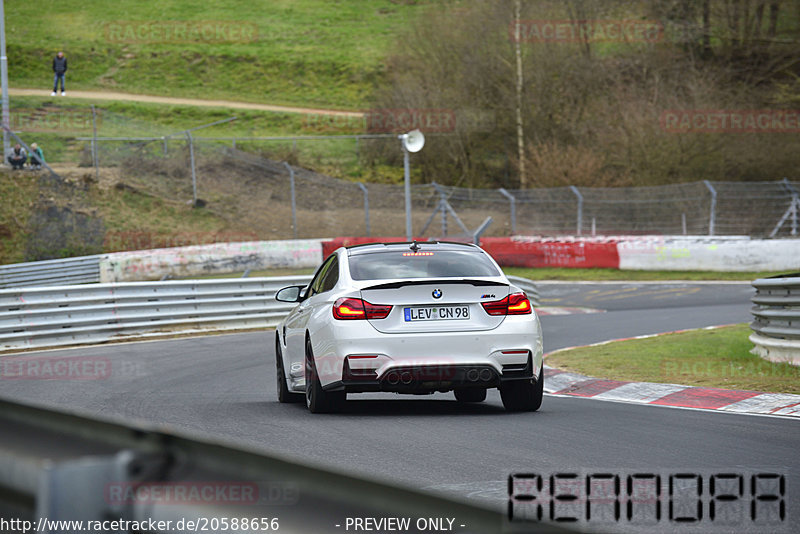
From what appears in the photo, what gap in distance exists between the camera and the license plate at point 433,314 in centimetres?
851

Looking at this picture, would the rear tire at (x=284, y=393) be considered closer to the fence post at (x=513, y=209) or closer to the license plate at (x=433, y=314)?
the license plate at (x=433, y=314)

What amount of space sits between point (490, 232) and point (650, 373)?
93.6ft

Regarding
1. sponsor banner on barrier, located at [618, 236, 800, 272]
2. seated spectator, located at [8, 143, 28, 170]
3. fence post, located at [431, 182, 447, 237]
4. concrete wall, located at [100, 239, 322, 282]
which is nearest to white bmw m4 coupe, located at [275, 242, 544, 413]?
sponsor banner on barrier, located at [618, 236, 800, 272]

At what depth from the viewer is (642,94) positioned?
48.2 metres

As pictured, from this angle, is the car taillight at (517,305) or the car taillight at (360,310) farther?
the car taillight at (517,305)

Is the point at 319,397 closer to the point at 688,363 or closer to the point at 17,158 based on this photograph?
the point at 688,363

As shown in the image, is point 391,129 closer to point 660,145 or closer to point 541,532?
point 660,145

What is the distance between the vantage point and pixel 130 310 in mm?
18812

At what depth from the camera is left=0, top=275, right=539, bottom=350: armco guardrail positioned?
55.8ft

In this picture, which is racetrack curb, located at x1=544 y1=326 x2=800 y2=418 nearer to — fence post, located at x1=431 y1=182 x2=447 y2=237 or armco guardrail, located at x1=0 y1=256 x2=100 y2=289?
armco guardrail, located at x1=0 y1=256 x2=100 y2=289

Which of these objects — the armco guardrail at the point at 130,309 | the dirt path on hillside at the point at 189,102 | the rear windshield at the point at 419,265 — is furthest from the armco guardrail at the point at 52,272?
the dirt path on hillside at the point at 189,102

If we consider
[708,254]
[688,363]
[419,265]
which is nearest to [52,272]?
[708,254]

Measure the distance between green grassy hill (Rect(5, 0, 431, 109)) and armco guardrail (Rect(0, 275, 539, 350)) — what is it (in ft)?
136

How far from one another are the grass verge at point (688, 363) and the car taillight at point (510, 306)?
2.96 meters
